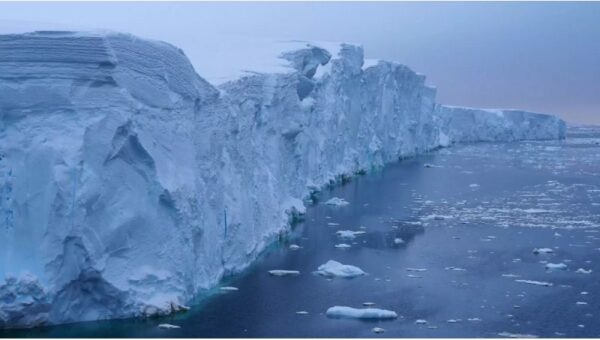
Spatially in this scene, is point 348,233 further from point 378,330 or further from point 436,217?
point 378,330

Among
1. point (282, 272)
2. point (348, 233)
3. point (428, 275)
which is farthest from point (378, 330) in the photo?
point (348, 233)

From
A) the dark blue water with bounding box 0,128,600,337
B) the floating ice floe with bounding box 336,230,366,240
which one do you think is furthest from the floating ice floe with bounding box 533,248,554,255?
the floating ice floe with bounding box 336,230,366,240

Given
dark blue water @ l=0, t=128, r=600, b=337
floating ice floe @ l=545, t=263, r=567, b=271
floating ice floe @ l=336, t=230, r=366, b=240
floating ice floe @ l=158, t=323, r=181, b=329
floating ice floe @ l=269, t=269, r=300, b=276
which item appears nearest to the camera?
floating ice floe @ l=158, t=323, r=181, b=329

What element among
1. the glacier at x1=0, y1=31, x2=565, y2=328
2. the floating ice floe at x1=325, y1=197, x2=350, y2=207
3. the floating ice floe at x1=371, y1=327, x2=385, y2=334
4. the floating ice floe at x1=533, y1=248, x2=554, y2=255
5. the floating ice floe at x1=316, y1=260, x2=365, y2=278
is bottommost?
the floating ice floe at x1=325, y1=197, x2=350, y2=207

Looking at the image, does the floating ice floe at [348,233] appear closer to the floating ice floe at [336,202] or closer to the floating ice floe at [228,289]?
the floating ice floe at [336,202]

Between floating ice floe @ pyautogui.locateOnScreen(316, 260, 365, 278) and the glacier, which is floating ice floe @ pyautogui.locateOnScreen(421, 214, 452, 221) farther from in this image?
the glacier

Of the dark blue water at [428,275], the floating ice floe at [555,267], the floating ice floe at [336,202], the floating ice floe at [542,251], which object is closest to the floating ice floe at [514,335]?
the dark blue water at [428,275]

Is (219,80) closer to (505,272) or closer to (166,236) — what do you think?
(166,236)
